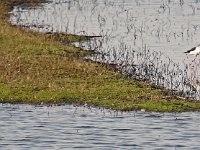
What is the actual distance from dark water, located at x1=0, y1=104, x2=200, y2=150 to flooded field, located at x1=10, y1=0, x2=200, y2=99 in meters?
3.22

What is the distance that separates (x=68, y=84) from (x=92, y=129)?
13.1ft

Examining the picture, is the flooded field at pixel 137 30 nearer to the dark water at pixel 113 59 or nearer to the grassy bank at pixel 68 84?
the dark water at pixel 113 59

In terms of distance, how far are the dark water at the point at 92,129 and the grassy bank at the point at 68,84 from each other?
476 mm

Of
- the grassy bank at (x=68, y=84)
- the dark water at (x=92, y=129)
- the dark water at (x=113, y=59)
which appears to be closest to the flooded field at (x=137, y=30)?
the dark water at (x=113, y=59)

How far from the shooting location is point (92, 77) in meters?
23.1

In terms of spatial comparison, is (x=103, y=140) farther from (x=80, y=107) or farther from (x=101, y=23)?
(x=101, y=23)

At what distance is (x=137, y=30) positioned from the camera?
1427 inches

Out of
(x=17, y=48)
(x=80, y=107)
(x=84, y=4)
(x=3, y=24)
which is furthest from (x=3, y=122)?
(x=84, y=4)

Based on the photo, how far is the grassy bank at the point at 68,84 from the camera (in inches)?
808

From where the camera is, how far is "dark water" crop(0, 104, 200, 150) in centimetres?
1681

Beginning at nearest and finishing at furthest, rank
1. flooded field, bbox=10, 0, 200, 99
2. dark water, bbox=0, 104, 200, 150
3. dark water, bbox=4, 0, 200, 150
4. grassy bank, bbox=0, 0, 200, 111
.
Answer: dark water, bbox=0, 104, 200, 150, dark water, bbox=4, 0, 200, 150, grassy bank, bbox=0, 0, 200, 111, flooded field, bbox=10, 0, 200, 99

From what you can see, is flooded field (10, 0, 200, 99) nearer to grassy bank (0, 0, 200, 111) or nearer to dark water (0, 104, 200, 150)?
grassy bank (0, 0, 200, 111)

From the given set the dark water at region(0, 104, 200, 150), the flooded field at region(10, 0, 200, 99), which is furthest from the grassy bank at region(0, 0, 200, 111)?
the flooded field at region(10, 0, 200, 99)

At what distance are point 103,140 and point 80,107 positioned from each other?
10.8 feet
